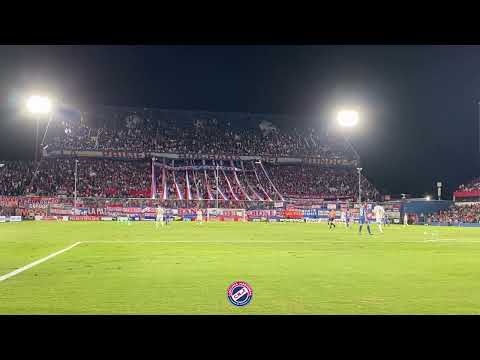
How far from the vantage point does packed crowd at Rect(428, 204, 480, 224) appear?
181 feet

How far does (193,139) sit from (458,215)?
121 feet

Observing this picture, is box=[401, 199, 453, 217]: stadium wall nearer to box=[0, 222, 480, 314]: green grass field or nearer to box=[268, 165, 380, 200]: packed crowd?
box=[268, 165, 380, 200]: packed crowd

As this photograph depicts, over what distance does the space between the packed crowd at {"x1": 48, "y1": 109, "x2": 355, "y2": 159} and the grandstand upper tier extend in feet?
0.47

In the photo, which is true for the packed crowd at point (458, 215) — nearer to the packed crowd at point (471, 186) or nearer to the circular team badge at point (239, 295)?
the packed crowd at point (471, 186)

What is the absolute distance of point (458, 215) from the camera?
58812 mm

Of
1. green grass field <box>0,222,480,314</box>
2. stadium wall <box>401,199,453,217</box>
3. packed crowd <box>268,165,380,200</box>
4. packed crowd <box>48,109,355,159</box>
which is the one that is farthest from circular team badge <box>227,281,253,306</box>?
packed crowd <box>48,109,355,159</box>

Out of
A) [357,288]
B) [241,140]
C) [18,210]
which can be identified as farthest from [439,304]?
[241,140]

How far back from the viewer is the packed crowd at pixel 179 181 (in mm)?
61000

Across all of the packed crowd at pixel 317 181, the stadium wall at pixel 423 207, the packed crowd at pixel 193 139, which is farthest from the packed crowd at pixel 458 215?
the packed crowd at pixel 193 139

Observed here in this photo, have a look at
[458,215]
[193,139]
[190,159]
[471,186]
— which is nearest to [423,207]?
[458,215]

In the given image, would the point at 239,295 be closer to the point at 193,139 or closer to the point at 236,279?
the point at 236,279

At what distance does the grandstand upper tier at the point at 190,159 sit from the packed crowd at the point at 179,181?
0.13m
